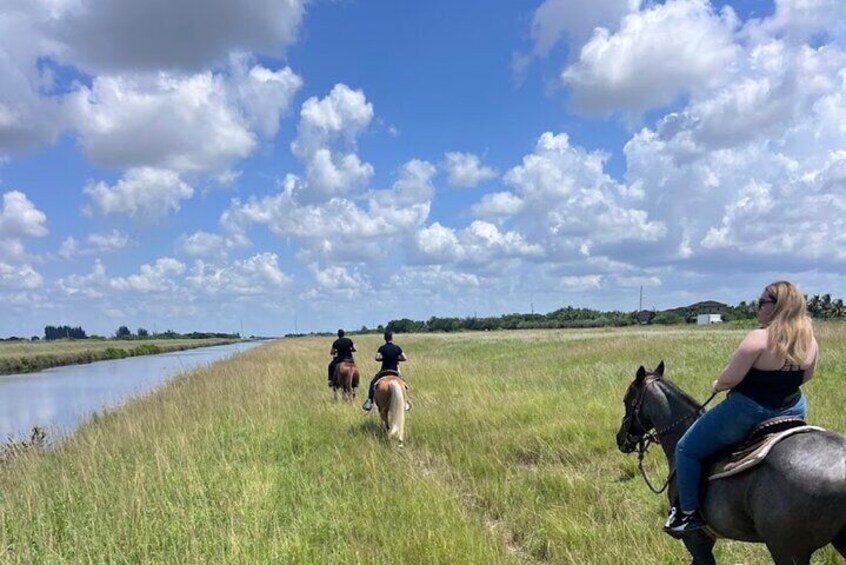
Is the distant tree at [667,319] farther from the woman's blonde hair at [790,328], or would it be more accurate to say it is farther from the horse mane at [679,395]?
the woman's blonde hair at [790,328]

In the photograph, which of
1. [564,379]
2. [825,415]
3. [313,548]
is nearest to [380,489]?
[313,548]

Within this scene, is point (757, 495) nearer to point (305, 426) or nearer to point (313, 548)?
point (313, 548)

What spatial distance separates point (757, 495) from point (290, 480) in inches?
246

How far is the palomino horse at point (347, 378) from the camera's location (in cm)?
1653

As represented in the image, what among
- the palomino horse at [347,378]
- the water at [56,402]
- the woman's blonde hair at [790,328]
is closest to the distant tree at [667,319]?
the water at [56,402]

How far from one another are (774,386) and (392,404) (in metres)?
8.48

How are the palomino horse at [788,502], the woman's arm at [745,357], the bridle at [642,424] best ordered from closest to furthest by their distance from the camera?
the palomino horse at [788,502]
the woman's arm at [745,357]
the bridle at [642,424]

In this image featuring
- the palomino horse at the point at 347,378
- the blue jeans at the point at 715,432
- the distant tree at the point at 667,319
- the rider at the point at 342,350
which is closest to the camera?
the blue jeans at the point at 715,432

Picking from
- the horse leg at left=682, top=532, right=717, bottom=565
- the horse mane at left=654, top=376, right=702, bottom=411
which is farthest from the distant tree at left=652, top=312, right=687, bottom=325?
the horse leg at left=682, top=532, right=717, bottom=565

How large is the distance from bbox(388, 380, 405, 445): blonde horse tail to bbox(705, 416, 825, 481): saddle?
303 inches

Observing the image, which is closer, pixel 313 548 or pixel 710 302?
pixel 313 548

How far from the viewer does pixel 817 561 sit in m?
5.23

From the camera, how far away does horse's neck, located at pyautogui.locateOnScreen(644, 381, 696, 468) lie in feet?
17.4

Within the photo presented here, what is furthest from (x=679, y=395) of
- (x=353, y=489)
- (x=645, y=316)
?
(x=645, y=316)
